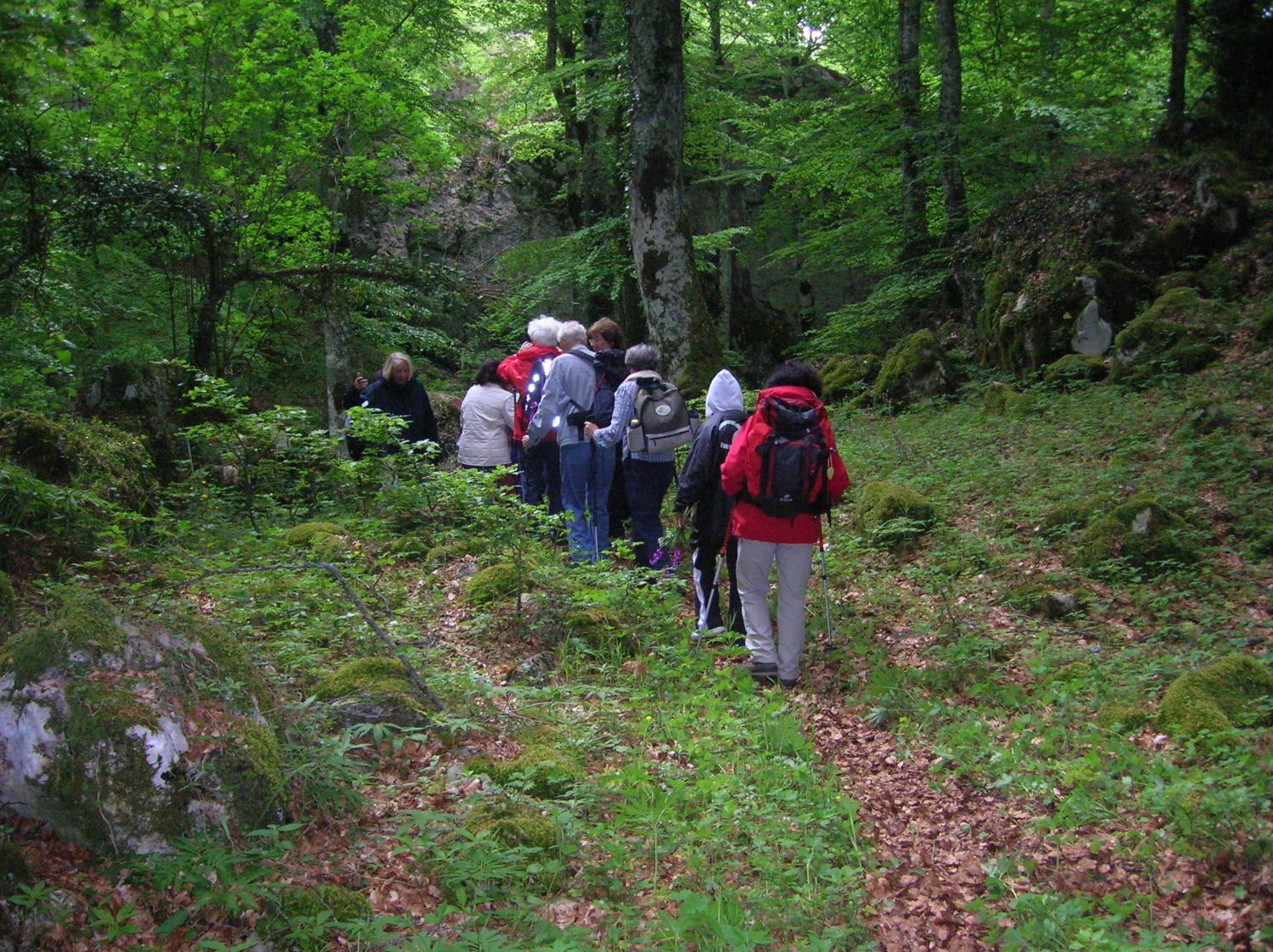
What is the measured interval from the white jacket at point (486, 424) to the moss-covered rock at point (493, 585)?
2625mm

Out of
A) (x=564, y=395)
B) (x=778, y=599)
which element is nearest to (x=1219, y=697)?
(x=778, y=599)

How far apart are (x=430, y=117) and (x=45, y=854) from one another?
16.4 meters

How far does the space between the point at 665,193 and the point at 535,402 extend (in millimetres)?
3169

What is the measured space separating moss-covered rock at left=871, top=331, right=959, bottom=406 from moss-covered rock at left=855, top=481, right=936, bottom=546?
475 cm

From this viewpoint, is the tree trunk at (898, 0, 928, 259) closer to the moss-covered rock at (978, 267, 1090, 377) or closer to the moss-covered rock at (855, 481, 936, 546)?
the moss-covered rock at (978, 267, 1090, 377)

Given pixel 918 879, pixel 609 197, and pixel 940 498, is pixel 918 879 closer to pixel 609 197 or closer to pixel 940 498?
pixel 940 498

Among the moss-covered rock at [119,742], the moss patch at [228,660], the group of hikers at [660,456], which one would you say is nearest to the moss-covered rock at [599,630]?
the group of hikers at [660,456]

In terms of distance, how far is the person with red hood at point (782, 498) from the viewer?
5785mm

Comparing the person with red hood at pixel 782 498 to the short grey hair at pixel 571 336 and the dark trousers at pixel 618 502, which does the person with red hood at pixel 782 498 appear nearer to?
the dark trousers at pixel 618 502

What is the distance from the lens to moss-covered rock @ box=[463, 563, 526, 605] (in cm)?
659

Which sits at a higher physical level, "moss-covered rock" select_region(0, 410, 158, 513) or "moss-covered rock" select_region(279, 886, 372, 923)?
"moss-covered rock" select_region(0, 410, 158, 513)

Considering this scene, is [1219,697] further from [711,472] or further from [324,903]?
[324,903]

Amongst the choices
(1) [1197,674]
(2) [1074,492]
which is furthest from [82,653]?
(2) [1074,492]

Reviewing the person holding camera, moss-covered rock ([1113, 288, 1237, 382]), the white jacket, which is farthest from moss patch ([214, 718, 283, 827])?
moss-covered rock ([1113, 288, 1237, 382])
